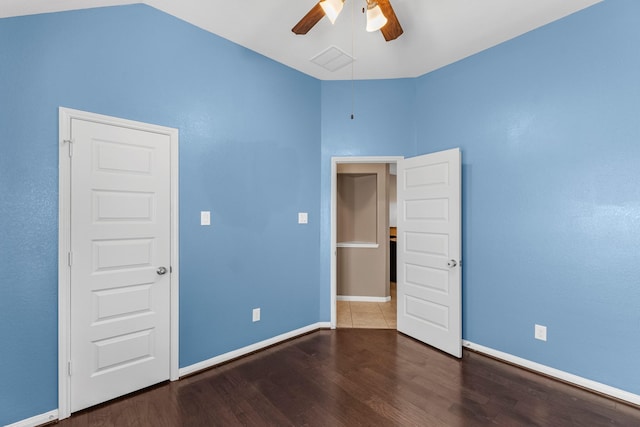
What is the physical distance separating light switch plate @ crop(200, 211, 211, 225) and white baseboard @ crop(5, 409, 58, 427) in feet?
5.19

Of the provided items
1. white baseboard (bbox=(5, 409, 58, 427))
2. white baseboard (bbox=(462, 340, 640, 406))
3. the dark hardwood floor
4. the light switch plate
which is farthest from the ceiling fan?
white baseboard (bbox=(5, 409, 58, 427))

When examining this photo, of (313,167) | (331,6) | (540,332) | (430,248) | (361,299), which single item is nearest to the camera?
(331,6)

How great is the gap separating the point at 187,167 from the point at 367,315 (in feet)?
9.86

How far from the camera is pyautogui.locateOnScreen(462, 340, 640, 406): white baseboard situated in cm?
218

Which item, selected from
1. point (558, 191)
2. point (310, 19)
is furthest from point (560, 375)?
point (310, 19)

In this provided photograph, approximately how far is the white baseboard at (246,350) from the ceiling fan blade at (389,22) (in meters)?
3.01

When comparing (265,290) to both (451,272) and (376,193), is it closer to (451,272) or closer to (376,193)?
(451,272)

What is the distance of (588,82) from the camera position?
7.68 ft

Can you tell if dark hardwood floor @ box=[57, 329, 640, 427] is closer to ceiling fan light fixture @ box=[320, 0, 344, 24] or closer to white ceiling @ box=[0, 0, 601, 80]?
ceiling fan light fixture @ box=[320, 0, 344, 24]

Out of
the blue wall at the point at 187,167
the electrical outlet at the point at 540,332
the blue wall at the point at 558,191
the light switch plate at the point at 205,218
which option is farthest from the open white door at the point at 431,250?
the light switch plate at the point at 205,218

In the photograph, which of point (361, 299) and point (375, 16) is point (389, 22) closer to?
point (375, 16)

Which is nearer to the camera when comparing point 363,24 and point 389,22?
point 389,22

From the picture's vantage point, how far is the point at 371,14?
187cm

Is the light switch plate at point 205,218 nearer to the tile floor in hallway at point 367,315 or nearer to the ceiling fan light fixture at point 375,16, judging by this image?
the ceiling fan light fixture at point 375,16
